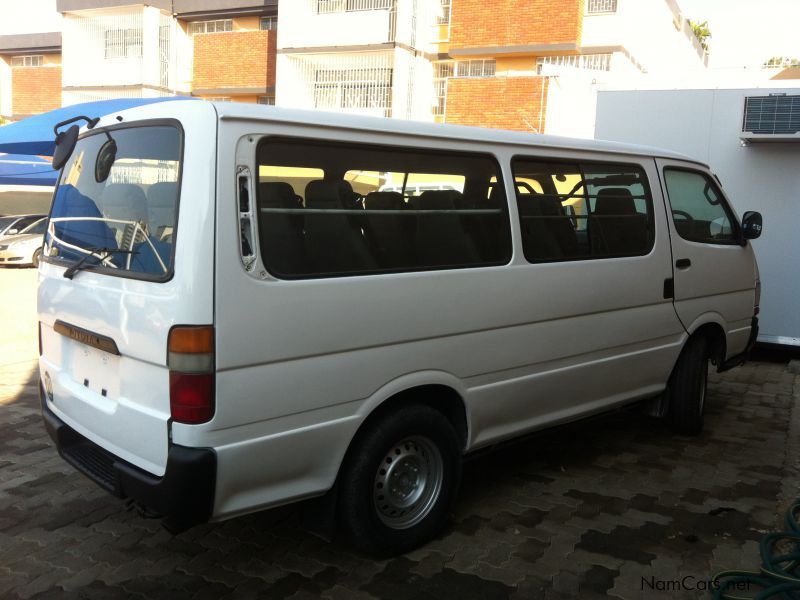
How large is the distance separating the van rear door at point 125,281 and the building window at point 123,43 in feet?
81.3

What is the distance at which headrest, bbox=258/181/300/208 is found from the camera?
3029mm

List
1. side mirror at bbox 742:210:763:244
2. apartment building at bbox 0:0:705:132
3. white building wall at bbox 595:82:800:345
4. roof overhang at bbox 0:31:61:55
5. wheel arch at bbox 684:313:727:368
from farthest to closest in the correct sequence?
roof overhang at bbox 0:31:61:55, apartment building at bbox 0:0:705:132, white building wall at bbox 595:82:800:345, side mirror at bbox 742:210:763:244, wheel arch at bbox 684:313:727:368

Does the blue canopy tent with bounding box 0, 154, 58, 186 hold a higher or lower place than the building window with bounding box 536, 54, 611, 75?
lower

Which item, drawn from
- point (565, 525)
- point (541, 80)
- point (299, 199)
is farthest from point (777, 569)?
point (541, 80)

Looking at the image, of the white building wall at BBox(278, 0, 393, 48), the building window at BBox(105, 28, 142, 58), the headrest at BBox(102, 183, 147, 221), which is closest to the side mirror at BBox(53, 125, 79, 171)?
the headrest at BBox(102, 183, 147, 221)

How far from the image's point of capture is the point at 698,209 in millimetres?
5469

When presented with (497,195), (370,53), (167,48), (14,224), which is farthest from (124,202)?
(167,48)

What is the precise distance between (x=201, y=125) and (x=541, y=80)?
17040 millimetres

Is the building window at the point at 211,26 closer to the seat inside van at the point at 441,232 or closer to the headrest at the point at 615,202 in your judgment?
the headrest at the point at 615,202

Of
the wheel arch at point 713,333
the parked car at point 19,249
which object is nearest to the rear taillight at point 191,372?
the wheel arch at point 713,333

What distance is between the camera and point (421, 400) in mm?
3742

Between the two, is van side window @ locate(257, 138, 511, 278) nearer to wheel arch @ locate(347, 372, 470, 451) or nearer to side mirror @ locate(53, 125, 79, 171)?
wheel arch @ locate(347, 372, 470, 451)

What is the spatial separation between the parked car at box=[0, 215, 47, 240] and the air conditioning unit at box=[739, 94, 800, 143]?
1667 centimetres

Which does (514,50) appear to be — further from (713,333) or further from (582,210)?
(582,210)
